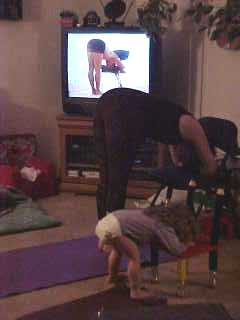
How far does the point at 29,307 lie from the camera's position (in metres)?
2.93

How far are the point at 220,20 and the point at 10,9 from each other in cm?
191

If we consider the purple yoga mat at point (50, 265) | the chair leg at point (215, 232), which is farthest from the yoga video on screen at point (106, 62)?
the chair leg at point (215, 232)

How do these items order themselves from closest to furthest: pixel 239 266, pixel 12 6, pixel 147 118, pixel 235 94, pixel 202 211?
pixel 147 118, pixel 239 266, pixel 202 211, pixel 235 94, pixel 12 6

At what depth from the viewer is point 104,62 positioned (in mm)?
4750

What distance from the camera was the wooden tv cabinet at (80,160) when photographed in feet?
15.8

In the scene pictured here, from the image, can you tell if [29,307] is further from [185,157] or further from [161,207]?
[185,157]

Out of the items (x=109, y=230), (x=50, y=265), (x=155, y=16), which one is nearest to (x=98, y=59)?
(x=155, y=16)

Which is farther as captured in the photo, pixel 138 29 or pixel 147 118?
pixel 138 29

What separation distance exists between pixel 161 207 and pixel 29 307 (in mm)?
801

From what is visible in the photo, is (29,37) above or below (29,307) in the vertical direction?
above

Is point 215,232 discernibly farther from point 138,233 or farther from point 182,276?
point 138,233

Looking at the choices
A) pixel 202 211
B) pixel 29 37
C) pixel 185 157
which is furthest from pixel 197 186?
pixel 29 37

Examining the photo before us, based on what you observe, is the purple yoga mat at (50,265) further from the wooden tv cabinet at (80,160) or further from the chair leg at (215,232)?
the wooden tv cabinet at (80,160)

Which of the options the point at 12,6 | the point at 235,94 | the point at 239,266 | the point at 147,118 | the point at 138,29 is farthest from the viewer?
the point at 12,6
